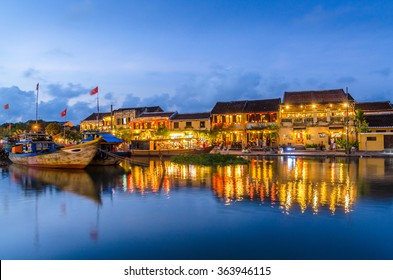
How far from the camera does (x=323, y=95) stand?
49031 millimetres

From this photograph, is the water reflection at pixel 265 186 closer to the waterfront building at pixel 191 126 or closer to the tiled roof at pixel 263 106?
the waterfront building at pixel 191 126

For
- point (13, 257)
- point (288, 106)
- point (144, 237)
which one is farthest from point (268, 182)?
point (288, 106)

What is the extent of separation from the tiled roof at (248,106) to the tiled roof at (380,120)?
13256 mm

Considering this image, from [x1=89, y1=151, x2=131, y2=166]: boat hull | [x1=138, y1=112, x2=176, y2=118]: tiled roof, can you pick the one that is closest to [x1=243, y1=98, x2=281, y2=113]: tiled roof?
[x1=138, y1=112, x2=176, y2=118]: tiled roof

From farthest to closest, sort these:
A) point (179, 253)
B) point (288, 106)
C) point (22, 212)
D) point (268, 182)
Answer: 1. point (288, 106)
2. point (268, 182)
3. point (22, 212)
4. point (179, 253)

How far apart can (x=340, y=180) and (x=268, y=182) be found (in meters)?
3.90

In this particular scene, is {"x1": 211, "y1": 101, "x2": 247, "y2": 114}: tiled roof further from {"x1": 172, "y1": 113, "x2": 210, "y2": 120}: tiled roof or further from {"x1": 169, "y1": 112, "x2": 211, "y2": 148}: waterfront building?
{"x1": 169, "y1": 112, "x2": 211, "y2": 148}: waterfront building

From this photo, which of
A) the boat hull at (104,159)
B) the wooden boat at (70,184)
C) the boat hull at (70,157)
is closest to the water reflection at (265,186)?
the wooden boat at (70,184)

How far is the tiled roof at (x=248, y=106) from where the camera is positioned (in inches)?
2056

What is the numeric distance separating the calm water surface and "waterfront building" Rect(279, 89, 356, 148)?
2913 cm

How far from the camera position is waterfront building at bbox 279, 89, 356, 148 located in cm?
4569

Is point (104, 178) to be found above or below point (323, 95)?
below

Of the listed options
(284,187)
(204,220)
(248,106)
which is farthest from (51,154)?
(248,106)
